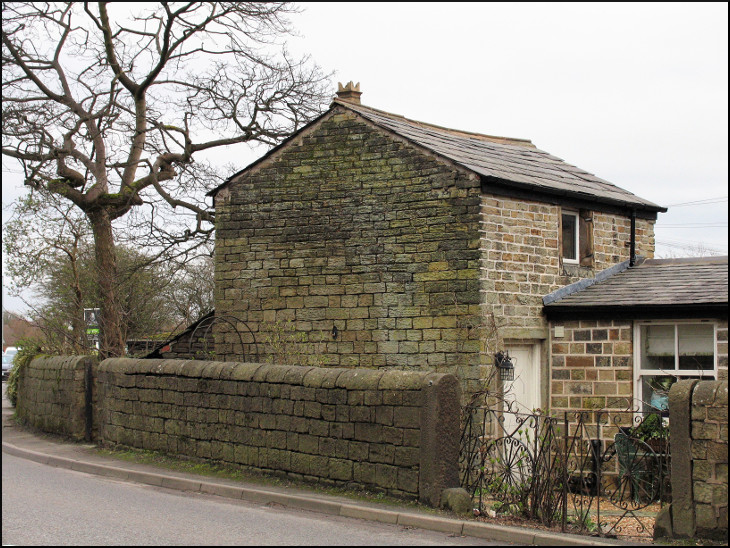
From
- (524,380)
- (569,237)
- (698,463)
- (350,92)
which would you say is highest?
(350,92)

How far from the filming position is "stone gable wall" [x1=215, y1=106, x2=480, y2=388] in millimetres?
14398

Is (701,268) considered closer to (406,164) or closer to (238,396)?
(406,164)

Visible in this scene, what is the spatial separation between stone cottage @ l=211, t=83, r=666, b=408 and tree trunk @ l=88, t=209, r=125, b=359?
137 inches

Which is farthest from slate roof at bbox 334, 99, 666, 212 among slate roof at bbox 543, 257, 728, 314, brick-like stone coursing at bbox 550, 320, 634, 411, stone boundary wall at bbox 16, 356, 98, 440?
stone boundary wall at bbox 16, 356, 98, 440

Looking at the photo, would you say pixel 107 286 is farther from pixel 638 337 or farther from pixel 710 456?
pixel 710 456

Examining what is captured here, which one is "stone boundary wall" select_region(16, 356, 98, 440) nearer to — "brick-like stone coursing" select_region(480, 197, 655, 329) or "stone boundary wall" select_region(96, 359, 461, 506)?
"stone boundary wall" select_region(96, 359, 461, 506)

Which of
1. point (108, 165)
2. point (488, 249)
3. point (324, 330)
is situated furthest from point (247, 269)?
point (108, 165)

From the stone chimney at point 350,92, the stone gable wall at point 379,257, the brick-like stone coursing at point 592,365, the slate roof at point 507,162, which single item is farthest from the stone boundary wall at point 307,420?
the stone chimney at point 350,92

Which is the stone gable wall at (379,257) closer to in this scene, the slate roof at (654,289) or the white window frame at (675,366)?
the slate roof at (654,289)

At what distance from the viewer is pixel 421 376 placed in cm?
1012

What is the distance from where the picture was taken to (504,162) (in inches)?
646

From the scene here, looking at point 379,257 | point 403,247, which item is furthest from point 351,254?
point 403,247

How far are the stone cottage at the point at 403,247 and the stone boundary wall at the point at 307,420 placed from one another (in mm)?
2455

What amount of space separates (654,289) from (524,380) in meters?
2.65
